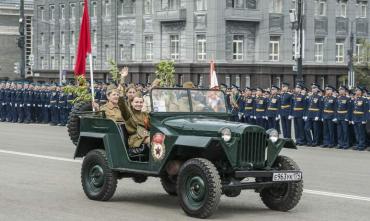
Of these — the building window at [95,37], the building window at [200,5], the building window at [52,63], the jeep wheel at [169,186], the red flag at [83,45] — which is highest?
the building window at [200,5]

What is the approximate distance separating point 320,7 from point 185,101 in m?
55.3

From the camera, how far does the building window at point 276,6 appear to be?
62.4m

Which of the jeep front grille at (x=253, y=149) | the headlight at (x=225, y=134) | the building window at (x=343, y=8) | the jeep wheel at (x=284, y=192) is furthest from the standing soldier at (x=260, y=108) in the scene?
the building window at (x=343, y=8)

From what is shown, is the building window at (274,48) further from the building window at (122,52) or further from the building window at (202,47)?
the building window at (122,52)

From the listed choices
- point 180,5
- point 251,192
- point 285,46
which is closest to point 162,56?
point 180,5

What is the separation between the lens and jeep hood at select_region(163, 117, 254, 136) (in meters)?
11.3

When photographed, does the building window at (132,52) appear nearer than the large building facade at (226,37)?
No

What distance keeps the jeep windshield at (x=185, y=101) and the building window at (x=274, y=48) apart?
50.1 meters

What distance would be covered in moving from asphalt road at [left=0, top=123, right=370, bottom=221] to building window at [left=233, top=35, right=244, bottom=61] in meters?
40.5

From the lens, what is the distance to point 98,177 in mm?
12969

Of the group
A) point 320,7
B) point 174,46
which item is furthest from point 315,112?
point 320,7

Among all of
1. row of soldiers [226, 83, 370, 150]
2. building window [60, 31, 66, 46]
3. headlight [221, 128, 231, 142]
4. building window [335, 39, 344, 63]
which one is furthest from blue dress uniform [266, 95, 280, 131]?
building window [60, 31, 66, 46]

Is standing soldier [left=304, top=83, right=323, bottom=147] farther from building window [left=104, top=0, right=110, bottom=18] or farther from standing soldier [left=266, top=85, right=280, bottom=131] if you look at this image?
building window [left=104, top=0, right=110, bottom=18]

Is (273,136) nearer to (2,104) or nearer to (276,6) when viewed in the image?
(2,104)
